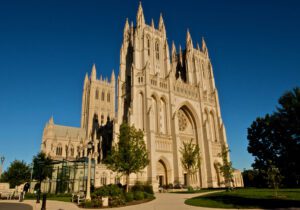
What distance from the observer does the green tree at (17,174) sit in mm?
48125

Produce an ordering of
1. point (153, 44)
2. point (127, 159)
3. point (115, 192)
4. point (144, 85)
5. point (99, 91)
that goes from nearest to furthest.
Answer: point (115, 192), point (127, 159), point (144, 85), point (153, 44), point (99, 91)

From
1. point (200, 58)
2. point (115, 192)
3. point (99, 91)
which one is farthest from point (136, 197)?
point (99, 91)

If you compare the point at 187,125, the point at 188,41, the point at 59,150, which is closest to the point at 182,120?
the point at 187,125

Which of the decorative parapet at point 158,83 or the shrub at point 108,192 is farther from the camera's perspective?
the decorative parapet at point 158,83

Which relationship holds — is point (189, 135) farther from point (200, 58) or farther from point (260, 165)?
point (200, 58)

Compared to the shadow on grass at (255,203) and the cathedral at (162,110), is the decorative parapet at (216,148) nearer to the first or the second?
the cathedral at (162,110)

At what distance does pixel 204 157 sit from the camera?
1930 inches

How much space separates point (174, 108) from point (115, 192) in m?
32.6

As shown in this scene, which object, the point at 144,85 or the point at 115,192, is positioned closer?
the point at 115,192

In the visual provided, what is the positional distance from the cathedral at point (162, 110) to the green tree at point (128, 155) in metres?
6.44

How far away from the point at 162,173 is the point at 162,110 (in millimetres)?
13742

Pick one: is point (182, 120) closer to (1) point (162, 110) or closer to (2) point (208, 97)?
(1) point (162, 110)

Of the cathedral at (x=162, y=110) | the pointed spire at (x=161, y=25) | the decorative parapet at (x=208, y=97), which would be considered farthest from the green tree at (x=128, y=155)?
the pointed spire at (x=161, y=25)

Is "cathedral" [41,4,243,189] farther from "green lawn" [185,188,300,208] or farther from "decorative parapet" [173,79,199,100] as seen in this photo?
"green lawn" [185,188,300,208]
